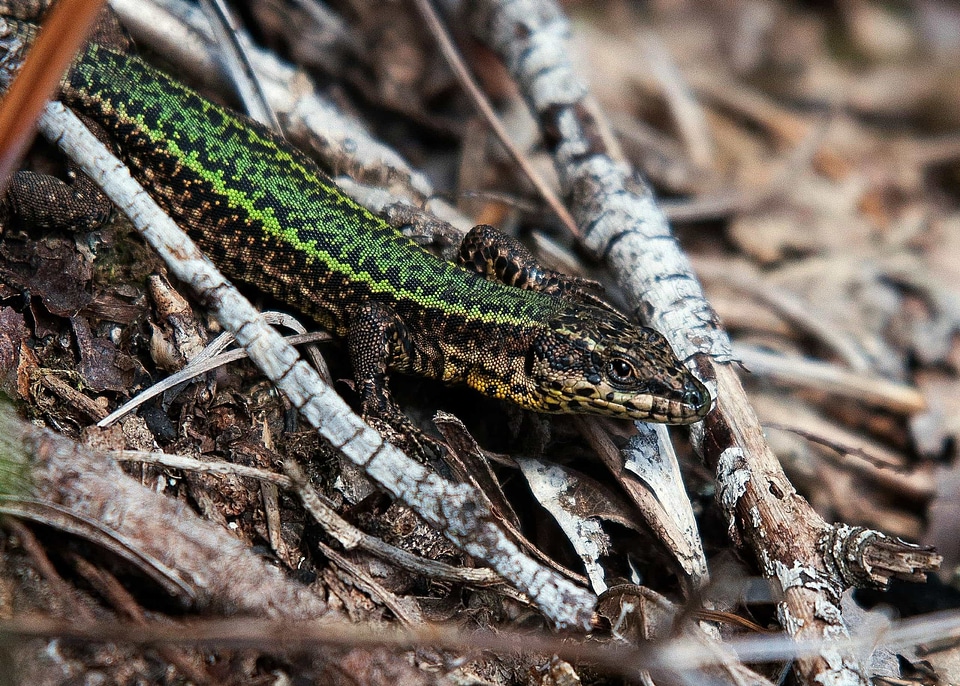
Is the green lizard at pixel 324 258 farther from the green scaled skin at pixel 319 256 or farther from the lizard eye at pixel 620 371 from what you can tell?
the lizard eye at pixel 620 371

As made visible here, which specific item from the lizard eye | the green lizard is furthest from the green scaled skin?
the lizard eye

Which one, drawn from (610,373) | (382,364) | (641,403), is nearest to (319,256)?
(382,364)

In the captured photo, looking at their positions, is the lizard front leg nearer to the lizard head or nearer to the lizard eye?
the lizard head

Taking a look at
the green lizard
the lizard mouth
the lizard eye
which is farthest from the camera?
the green lizard

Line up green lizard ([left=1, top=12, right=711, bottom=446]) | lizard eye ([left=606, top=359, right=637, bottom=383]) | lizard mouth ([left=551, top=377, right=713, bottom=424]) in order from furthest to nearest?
green lizard ([left=1, top=12, right=711, bottom=446])
lizard eye ([left=606, top=359, right=637, bottom=383])
lizard mouth ([left=551, top=377, right=713, bottom=424])

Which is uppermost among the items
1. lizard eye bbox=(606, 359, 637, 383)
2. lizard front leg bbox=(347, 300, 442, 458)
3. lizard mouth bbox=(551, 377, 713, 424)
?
lizard eye bbox=(606, 359, 637, 383)

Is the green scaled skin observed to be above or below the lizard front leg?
above

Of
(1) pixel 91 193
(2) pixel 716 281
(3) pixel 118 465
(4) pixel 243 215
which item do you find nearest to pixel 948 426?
(2) pixel 716 281

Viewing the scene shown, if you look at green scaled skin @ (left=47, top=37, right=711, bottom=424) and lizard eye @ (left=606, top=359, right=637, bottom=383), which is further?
green scaled skin @ (left=47, top=37, right=711, bottom=424)

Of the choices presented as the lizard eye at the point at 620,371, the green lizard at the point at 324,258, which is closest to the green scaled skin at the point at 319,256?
the green lizard at the point at 324,258
